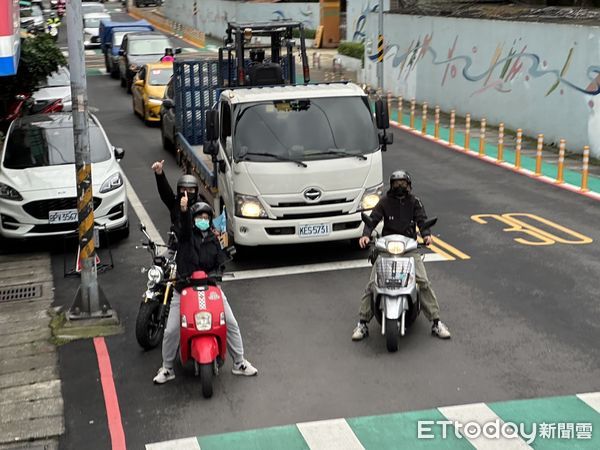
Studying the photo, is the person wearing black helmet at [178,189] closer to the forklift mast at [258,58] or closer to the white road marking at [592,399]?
the white road marking at [592,399]

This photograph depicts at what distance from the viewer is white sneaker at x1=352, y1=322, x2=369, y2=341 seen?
10383 mm

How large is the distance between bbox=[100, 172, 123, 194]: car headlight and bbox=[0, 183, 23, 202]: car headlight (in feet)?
4.10

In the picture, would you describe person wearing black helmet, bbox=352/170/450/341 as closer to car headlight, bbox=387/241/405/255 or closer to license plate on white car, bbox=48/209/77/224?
car headlight, bbox=387/241/405/255

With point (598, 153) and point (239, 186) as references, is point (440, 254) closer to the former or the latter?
point (239, 186)

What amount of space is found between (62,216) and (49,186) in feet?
1.76

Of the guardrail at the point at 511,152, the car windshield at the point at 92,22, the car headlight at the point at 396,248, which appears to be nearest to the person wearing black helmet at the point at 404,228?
the car headlight at the point at 396,248

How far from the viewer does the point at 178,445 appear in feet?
26.3

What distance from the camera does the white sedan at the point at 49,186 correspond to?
1411 cm

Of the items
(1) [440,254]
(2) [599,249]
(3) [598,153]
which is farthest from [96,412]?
(3) [598,153]

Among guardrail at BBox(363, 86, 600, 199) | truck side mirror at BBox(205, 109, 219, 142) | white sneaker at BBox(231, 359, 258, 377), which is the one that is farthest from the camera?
guardrail at BBox(363, 86, 600, 199)

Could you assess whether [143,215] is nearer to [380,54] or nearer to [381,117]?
[381,117]

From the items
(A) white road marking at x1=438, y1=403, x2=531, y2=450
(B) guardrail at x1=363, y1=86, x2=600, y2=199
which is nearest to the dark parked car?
(B) guardrail at x1=363, y1=86, x2=600, y2=199

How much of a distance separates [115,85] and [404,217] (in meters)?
30.8

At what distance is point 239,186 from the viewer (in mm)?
12891
